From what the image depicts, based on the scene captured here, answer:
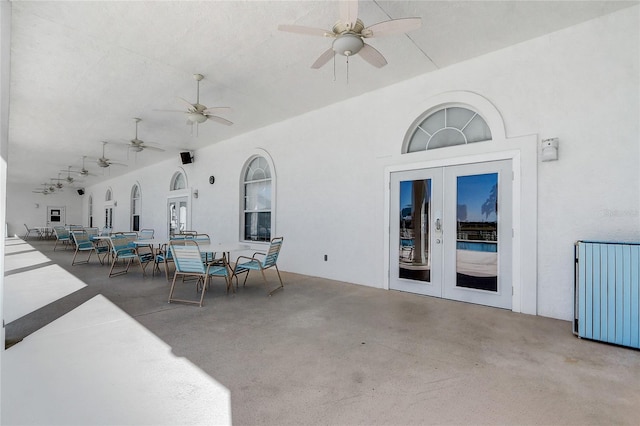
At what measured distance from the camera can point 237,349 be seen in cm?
251

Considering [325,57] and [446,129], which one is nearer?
[325,57]

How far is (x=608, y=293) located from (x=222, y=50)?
15.7 feet

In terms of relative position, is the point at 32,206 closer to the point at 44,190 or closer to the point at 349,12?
the point at 44,190

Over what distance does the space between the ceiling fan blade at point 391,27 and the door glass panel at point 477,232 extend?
7.14 feet

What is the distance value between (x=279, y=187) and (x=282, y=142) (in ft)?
3.14

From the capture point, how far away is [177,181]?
32.0 ft

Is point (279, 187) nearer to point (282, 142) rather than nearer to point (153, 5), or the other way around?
point (282, 142)

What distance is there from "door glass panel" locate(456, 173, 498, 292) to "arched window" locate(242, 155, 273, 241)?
12.8 feet

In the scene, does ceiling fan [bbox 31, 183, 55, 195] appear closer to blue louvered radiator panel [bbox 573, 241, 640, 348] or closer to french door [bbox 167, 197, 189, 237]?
french door [bbox 167, 197, 189, 237]

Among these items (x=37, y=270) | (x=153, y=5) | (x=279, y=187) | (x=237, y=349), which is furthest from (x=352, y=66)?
(x=37, y=270)

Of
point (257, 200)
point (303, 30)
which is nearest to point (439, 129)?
point (303, 30)

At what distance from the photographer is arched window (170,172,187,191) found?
9.48 meters

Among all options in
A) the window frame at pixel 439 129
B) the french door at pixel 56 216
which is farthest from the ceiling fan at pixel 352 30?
the french door at pixel 56 216

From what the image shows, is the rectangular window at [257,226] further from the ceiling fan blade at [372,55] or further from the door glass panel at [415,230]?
the ceiling fan blade at [372,55]
